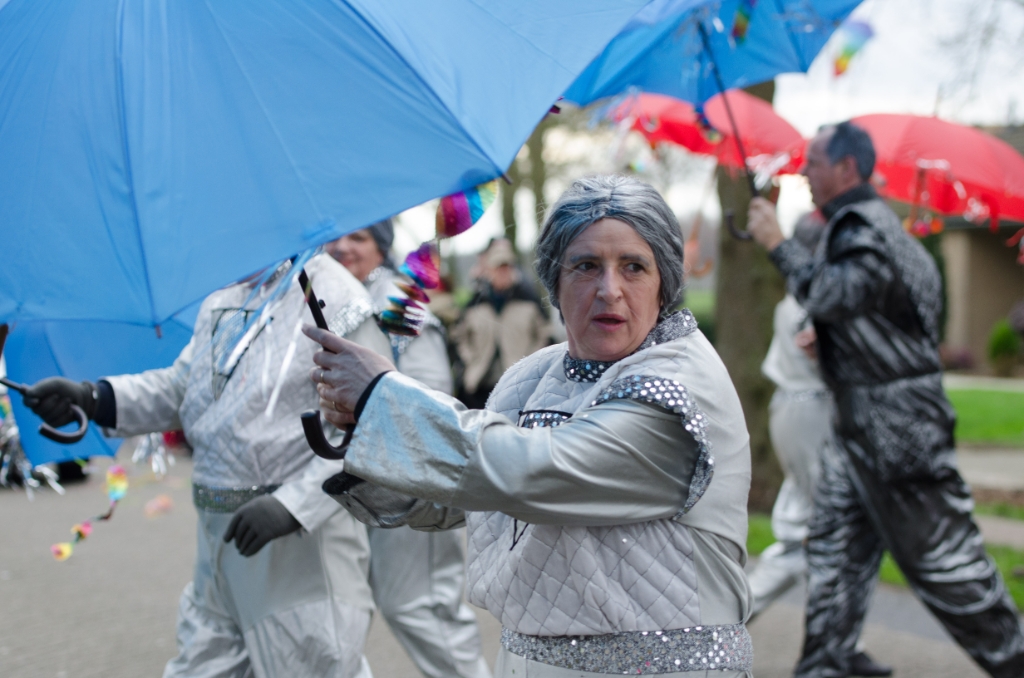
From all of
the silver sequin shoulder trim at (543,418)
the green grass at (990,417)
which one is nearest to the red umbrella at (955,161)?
the silver sequin shoulder trim at (543,418)

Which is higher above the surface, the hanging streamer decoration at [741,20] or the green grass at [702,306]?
the hanging streamer decoration at [741,20]

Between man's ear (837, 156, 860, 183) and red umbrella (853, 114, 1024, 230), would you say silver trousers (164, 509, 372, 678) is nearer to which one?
man's ear (837, 156, 860, 183)

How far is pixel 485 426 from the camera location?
5.88ft

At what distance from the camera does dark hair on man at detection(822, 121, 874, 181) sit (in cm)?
428

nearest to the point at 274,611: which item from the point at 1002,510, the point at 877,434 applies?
the point at 877,434

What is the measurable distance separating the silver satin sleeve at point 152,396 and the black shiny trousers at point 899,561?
8.48ft

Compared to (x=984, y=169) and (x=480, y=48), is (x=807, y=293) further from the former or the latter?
(x=480, y=48)

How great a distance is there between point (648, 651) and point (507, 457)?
0.46 metres

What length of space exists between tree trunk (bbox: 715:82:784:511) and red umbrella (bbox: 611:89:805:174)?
6.57 ft

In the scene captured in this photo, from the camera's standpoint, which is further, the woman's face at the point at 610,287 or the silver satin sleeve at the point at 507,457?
the woman's face at the point at 610,287

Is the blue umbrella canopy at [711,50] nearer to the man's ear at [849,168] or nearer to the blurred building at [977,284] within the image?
the man's ear at [849,168]

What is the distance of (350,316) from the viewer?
9.84 ft

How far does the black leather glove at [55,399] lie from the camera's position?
9.46 feet

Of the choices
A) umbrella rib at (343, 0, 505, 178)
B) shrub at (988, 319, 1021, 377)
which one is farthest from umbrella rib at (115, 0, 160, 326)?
shrub at (988, 319, 1021, 377)
